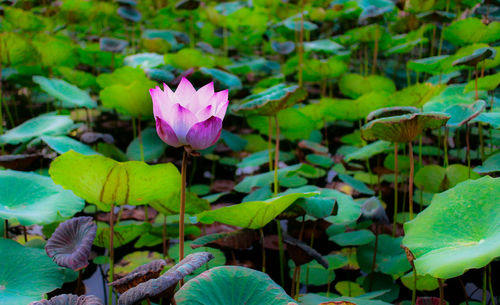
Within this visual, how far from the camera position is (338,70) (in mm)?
2166

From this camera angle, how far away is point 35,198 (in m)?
0.92

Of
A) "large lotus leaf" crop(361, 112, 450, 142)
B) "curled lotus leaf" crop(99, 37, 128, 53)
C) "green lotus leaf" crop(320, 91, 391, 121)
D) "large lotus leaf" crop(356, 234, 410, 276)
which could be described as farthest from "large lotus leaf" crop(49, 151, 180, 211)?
"curled lotus leaf" crop(99, 37, 128, 53)

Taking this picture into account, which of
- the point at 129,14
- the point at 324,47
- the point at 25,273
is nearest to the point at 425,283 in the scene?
the point at 25,273

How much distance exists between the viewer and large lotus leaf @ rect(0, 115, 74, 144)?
3.92 feet

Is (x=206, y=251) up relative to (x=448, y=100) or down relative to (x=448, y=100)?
down

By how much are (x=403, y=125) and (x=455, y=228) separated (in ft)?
0.76

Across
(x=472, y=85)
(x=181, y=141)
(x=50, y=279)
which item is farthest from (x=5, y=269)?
(x=472, y=85)

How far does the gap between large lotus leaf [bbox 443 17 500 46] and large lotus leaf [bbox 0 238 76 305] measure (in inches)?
A: 71.1

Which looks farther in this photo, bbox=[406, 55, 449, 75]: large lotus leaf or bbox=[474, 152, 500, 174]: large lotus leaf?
bbox=[406, 55, 449, 75]: large lotus leaf

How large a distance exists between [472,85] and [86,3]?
8.52 feet

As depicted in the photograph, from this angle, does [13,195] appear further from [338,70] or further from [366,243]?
[338,70]

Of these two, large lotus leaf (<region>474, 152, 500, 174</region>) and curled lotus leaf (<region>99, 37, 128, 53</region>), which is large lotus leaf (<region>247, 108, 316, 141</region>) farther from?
curled lotus leaf (<region>99, 37, 128, 53</region>)

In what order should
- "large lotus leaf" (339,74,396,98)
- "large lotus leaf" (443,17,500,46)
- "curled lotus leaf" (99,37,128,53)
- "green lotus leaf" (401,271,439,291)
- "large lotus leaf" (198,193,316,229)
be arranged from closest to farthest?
1. "large lotus leaf" (198,193,316,229)
2. "green lotus leaf" (401,271,439,291)
3. "large lotus leaf" (443,17,500,46)
4. "large lotus leaf" (339,74,396,98)
5. "curled lotus leaf" (99,37,128,53)

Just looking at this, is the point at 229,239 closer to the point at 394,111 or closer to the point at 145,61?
the point at 394,111
